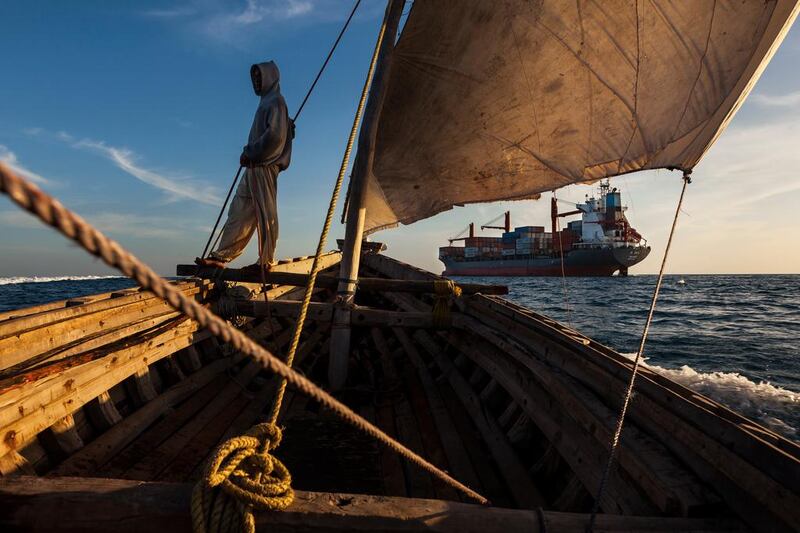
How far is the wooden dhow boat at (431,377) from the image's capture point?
1.33m

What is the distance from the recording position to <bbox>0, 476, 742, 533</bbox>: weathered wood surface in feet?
4.23

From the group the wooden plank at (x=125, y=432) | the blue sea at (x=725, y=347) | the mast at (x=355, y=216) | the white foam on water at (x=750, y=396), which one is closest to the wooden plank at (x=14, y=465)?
the wooden plank at (x=125, y=432)

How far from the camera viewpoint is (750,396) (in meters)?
8.09

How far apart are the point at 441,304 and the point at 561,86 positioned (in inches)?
116

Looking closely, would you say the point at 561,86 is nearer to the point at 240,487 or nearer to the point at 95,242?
the point at 240,487

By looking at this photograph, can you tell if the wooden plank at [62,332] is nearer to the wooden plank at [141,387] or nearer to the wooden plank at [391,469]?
the wooden plank at [141,387]

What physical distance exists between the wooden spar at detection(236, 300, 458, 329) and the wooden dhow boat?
2cm

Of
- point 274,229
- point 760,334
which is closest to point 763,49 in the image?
point 274,229

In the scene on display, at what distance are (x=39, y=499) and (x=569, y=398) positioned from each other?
2407mm

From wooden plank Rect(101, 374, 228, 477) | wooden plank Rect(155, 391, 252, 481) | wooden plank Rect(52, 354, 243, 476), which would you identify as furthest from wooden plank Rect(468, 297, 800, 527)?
wooden plank Rect(52, 354, 243, 476)

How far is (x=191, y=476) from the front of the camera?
2.52 m

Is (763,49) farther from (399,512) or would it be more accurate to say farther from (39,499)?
(39,499)

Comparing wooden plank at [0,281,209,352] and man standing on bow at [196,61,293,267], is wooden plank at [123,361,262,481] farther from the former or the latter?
man standing on bow at [196,61,293,267]

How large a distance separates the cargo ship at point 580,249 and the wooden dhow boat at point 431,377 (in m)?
53.4
